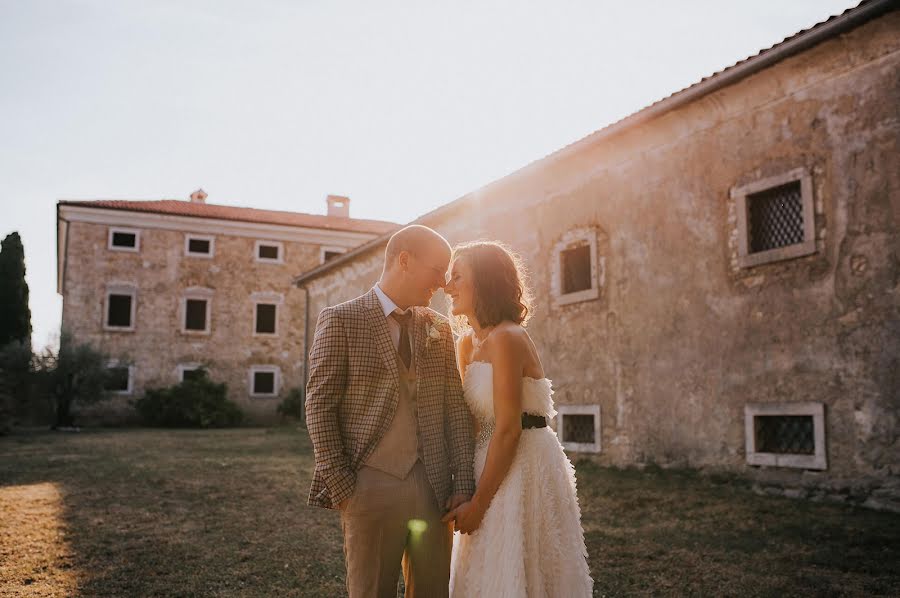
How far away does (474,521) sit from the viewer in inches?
107

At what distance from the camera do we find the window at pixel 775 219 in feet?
26.2

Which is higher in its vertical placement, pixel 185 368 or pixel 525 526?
pixel 185 368

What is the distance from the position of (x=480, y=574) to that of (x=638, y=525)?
466 cm

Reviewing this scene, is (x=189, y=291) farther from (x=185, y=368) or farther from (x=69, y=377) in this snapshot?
(x=69, y=377)

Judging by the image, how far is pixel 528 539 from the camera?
2795 millimetres

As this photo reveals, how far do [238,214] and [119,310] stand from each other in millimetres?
6394

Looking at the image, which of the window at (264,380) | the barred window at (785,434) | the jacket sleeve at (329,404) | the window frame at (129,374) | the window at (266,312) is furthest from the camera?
the window at (266,312)

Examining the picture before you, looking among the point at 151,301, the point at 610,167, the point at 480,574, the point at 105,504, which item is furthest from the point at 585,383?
the point at 151,301

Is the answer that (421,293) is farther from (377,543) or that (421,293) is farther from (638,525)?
(638,525)

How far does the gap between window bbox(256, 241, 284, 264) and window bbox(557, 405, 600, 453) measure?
21205 millimetres

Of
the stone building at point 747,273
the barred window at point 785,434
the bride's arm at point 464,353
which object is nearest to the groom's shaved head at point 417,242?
the bride's arm at point 464,353

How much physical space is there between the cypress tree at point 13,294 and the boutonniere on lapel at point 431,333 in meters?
33.4

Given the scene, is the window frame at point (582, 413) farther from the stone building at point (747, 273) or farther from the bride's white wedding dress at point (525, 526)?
the bride's white wedding dress at point (525, 526)

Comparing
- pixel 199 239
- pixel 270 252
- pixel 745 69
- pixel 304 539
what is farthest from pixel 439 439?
pixel 270 252
